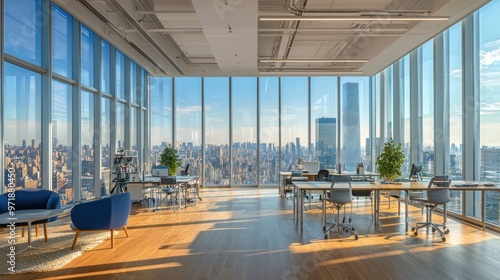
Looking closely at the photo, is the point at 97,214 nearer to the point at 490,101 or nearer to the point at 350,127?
the point at 490,101

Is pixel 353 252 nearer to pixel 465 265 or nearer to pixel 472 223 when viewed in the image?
pixel 465 265

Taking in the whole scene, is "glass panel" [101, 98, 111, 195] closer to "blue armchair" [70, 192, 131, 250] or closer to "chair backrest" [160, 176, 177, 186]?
"chair backrest" [160, 176, 177, 186]

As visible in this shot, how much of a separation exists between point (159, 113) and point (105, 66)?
364 cm

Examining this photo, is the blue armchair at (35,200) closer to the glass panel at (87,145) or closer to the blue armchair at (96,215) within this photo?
the blue armchair at (96,215)

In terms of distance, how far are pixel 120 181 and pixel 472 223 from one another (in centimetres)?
784

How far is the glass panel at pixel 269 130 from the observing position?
13258mm

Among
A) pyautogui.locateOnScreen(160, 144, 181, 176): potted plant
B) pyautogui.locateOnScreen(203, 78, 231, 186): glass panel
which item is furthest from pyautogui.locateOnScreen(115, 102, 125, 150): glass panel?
pyautogui.locateOnScreen(203, 78, 231, 186): glass panel

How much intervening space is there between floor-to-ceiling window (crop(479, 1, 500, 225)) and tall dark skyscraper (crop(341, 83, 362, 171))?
617cm

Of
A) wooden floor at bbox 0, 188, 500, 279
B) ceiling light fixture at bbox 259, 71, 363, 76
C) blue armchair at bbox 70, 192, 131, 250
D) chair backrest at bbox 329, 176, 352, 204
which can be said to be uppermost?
ceiling light fixture at bbox 259, 71, 363, 76

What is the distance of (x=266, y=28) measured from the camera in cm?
893

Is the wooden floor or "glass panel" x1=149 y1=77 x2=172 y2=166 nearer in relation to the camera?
the wooden floor

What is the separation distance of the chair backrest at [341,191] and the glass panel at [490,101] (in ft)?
9.59

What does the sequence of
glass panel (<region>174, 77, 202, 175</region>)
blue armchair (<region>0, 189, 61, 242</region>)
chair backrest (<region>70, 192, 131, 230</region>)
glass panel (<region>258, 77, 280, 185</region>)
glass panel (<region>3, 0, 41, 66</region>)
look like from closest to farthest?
chair backrest (<region>70, 192, 131, 230</region>) → blue armchair (<region>0, 189, 61, 242</region>) → glass panel (<region>3, 0, 41, 66</region>) → glass panel (<region>258, 77, 280, 185</region>) → glass panel (<region>174, 77, 202, 175</region>)

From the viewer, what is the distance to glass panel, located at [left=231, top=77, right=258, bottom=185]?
13.3 meters
